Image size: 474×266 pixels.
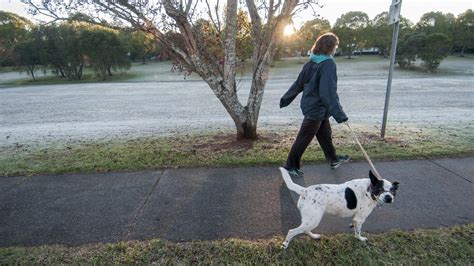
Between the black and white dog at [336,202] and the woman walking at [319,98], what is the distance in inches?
40.4

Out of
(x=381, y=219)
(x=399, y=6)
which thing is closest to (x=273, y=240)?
(x=381, y=219)

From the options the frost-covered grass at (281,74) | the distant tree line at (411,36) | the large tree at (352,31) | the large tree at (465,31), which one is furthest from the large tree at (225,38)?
the large tree at (465,31)

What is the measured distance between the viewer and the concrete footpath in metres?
2.89

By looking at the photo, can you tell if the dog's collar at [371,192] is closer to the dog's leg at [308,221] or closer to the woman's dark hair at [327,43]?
the dog's leg at [308,221]

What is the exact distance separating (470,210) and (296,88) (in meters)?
2.45

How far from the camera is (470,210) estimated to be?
10.3ft

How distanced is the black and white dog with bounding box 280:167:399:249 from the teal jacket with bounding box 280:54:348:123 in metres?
1.02

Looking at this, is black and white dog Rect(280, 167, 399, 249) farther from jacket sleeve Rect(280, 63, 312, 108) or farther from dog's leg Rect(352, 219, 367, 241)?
jacket sleeve Rect(280, 63, 312, 108)

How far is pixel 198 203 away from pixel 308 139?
69.8 inches

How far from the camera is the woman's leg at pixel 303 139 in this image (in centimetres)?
400

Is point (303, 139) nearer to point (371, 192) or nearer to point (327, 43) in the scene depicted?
point (327, 43)

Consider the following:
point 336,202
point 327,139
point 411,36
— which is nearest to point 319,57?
point 327,139

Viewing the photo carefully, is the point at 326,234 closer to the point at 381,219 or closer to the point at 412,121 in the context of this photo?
the point at 381,219

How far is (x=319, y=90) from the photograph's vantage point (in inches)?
142
